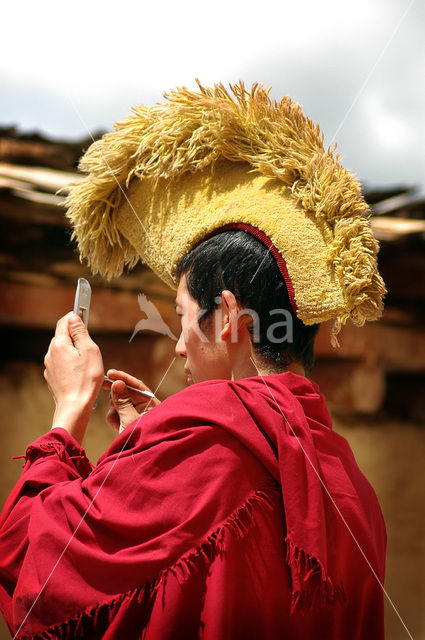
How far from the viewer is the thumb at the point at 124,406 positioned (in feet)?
4.57

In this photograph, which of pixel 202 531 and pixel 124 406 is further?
pixel 124 406

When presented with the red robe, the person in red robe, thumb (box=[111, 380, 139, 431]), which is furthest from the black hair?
thumb (box=[111, 380, 139, 431])

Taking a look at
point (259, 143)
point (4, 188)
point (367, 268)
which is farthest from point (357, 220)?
point (4, 188)

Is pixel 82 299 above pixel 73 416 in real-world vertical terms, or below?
above

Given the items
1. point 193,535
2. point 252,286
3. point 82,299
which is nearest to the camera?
point 193,535

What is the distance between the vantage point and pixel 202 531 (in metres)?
1.01

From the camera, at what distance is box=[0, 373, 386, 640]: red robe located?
1.00m

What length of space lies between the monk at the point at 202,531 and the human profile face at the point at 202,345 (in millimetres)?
124

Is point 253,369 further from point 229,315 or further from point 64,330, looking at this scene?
point 64,330

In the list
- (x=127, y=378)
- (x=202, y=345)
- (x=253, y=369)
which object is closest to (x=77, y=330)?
(x=127, y=378)

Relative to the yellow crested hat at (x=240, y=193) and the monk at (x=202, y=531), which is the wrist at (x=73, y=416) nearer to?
the monk at (x=202, y=531)

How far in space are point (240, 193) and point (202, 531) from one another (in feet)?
2.15

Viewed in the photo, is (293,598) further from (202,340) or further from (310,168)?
(310,168)

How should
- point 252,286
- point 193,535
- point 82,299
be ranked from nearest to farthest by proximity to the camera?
point 193,535
point 252,286
point 82,299
